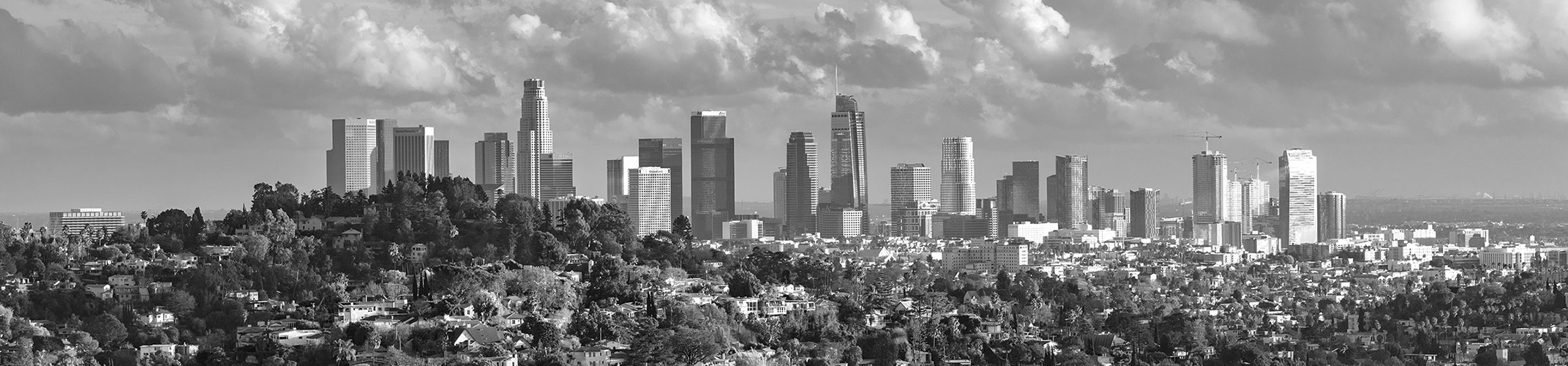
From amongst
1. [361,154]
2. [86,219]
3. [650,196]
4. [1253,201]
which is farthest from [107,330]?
[1253,201]

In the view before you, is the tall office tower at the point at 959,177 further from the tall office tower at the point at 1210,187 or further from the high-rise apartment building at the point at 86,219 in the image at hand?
the high-rise apartment building at the point at 86,219

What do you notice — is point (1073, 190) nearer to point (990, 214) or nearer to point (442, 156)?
point (990, 214)

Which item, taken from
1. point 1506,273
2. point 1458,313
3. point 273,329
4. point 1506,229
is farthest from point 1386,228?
point 273,329

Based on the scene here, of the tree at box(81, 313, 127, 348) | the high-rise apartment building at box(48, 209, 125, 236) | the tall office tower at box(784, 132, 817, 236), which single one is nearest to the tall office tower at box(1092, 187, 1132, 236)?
the tall office tower at box(784, 132, 817, 236)

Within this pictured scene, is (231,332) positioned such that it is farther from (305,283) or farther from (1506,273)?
(1506,273)

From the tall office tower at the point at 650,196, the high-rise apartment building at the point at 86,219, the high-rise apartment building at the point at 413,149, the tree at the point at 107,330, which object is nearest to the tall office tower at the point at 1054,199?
the tall office tower at the point at 650,196

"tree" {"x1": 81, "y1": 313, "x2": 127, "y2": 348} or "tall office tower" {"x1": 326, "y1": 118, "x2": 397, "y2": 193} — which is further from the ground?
"tall office tower" {"x1": 326, "y1": 118, "x2": 397, "y2": 193}

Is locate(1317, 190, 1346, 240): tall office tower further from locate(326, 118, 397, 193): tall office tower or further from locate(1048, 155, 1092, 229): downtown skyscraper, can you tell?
locate(326, 118, 397, 193): tall office tower
